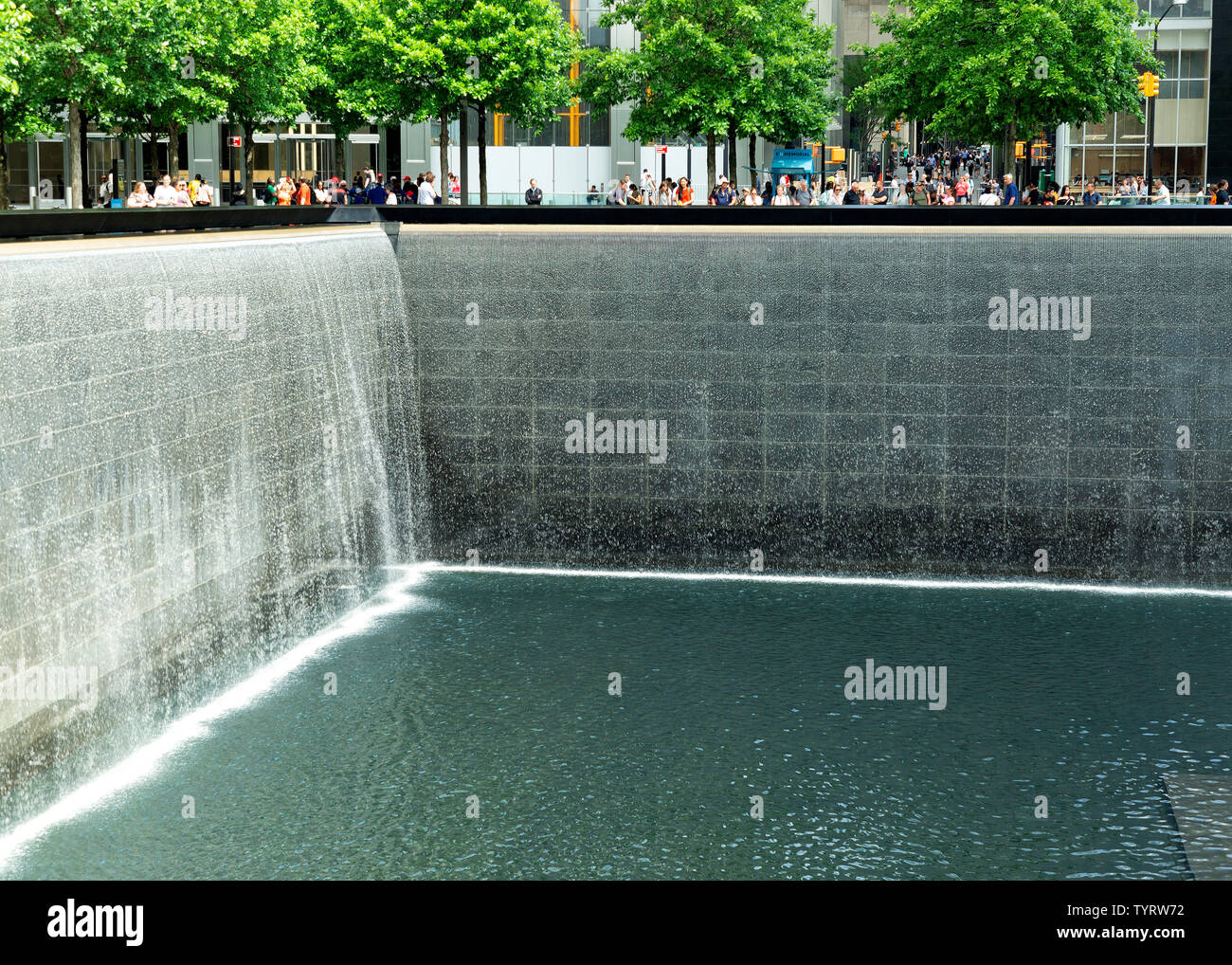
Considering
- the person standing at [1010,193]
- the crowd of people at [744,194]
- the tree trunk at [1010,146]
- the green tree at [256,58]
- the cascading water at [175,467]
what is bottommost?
the cascading water at [175,467]

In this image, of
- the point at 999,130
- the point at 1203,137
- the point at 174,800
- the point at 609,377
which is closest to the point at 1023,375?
the point at 609,377

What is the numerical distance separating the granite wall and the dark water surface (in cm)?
140

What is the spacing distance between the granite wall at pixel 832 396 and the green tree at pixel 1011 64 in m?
18.9

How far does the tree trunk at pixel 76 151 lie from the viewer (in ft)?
116

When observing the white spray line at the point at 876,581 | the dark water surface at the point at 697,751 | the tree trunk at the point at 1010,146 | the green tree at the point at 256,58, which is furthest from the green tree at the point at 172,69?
the dark water surface at the point at 697,751

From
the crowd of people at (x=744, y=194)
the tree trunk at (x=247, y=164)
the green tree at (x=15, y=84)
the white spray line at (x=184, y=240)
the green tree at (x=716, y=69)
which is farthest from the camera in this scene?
the green tree at (x=716, y=69)

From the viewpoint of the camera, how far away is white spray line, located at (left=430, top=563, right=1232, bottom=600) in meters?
18.1

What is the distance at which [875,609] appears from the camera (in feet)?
56.4

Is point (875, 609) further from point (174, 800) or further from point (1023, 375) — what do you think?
point (174, 800)

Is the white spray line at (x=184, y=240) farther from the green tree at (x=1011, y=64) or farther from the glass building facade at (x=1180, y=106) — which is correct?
the glass building facade at (x=1180, y=106)

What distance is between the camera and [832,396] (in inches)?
742

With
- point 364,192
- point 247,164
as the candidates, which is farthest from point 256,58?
point 364,192
